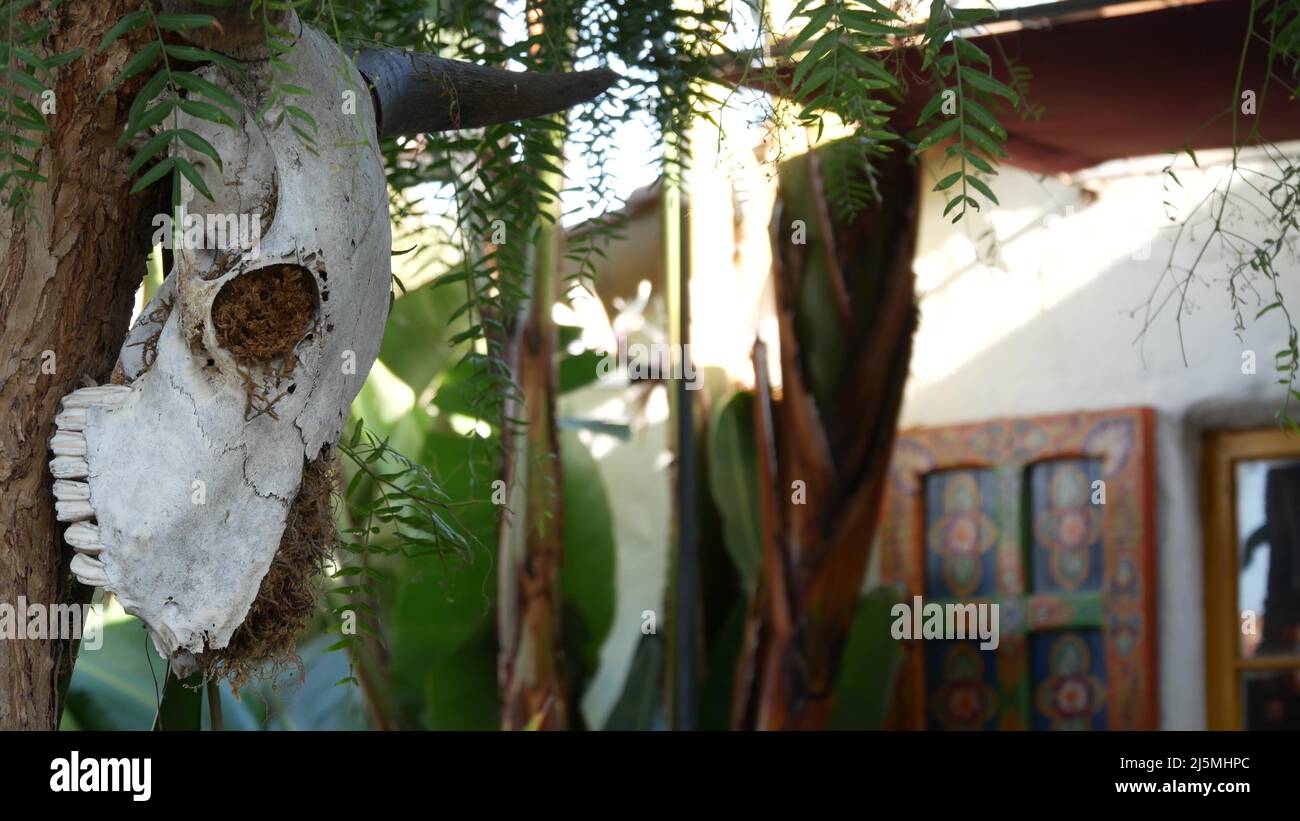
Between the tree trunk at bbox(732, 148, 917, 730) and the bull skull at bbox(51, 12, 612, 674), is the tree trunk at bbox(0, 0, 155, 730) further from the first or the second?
the tree trunk at bbox(732, 148, 917, 730)

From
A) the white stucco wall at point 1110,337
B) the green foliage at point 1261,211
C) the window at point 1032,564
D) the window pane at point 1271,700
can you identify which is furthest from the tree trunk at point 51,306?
the window pane at point 1271,700

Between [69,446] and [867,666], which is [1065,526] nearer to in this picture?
[867,666]

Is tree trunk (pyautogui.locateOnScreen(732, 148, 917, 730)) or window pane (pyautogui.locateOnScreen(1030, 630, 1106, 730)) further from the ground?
tree trunk (pyautogui.locateOnScreen(732, 148, 917, 730))

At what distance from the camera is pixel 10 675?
625mm

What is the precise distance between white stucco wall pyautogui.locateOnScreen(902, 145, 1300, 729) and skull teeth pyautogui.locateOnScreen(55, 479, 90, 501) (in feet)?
7.37

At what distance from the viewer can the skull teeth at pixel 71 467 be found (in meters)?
0.59

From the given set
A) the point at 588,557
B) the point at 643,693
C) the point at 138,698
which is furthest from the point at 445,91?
the point at 643,693

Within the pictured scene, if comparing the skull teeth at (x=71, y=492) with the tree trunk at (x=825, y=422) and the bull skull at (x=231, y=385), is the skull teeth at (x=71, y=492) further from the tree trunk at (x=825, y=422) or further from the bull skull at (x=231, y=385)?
the tree trunk at (x=825, y=422)

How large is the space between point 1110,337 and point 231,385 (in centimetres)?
265

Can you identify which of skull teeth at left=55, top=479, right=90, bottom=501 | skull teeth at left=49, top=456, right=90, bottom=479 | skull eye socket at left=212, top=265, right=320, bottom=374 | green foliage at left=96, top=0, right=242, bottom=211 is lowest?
skull teeth at left=55, top=479, right=90, bottom=501

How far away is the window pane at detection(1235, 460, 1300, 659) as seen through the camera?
9.05 feet

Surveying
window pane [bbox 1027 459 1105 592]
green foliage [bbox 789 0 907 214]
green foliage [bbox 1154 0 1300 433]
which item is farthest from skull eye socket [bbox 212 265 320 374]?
window pane [bbox 1027 459 1105 592]
